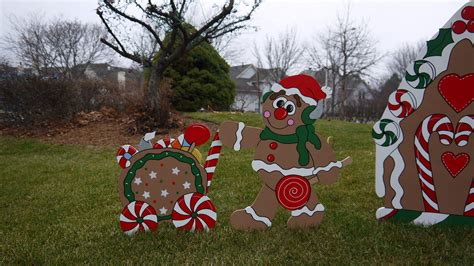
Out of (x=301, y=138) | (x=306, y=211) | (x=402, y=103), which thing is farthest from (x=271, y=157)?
(x=402, y=103)

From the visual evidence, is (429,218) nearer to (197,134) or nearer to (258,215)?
A: (258,215)

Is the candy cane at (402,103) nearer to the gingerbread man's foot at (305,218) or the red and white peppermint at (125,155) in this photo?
the gingerbread man's foot at (305,218)

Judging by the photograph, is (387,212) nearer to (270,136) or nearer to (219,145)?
(270,136)

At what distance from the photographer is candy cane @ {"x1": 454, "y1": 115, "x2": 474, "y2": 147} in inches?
133

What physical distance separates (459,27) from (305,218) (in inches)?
89.1

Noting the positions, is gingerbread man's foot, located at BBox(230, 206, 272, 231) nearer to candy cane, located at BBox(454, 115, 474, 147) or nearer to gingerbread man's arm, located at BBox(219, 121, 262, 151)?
gingerbread man's arm, located at BBox(219, 121, 262, 151)

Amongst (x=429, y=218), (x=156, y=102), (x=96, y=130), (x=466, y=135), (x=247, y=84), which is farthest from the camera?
(x=247, y=84)

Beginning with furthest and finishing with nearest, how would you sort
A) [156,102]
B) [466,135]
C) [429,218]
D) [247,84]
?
[247,84], [156,102], [429,218], [466,135]

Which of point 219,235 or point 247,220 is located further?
point 247,220

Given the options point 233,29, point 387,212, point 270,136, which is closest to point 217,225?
point 270,136

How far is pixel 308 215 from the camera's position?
3.46 m

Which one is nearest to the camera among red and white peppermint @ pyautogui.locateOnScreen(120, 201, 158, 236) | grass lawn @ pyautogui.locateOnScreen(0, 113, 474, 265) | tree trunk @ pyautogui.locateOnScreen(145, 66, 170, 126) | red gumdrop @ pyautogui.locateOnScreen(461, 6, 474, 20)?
grass lawn @ pyautogui.locateOnScreen(0, 113, 474, 265)

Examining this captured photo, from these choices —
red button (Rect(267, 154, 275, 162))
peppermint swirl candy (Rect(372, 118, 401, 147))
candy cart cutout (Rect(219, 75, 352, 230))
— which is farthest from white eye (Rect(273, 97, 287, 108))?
peppermint swirl candy (Rect(372, 118, 401, 147))

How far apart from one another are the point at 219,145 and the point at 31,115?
397 inches
